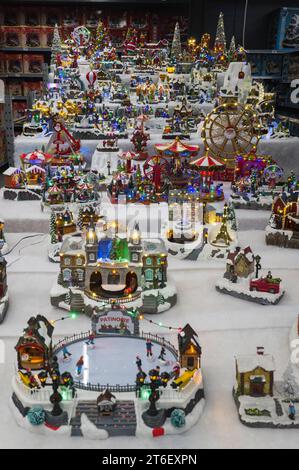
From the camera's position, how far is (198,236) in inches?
497

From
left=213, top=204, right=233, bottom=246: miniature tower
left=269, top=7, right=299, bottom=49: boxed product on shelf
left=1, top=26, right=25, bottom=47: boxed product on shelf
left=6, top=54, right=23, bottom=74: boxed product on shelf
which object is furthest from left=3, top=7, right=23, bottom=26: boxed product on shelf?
left=213, top=204, right=233, bottom=246: miniature tower

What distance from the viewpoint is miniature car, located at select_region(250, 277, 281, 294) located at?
10.6m

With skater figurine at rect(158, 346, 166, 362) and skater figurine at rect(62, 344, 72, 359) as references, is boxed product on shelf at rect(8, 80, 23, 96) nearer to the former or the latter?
skater figurine at rect(62, 344, 72, 359)

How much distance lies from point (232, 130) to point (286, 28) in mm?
14248

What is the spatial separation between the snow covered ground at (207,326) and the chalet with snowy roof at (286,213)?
24.5 inches

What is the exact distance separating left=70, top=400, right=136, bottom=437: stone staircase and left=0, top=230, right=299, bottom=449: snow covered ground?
0.37 feet

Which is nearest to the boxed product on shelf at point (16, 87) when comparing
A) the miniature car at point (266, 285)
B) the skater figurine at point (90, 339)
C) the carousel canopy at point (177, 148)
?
the carousel canopy at point (177, 148)

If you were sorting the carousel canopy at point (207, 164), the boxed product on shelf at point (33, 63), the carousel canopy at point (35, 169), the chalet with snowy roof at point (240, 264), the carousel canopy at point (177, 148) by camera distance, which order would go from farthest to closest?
1. the boxed product on shelf at point (33, 63)
2. the carousel canopy at point (177, 148)
3. the carousel canopy at point (35, 169)
4. the carousel canopy at point (207, 164)
5. the chalet with snowy roof at point (240, 264)

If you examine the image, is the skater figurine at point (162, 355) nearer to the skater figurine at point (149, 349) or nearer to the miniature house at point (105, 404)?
the skater figurine at point (149, 349)

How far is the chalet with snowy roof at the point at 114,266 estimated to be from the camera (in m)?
10.0

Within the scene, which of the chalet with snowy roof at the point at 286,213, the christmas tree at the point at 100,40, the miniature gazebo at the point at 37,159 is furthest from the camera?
the christmas tree at the point at 100,40

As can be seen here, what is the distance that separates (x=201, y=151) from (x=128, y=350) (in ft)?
36.3

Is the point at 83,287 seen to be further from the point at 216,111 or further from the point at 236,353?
the point at 216,111
